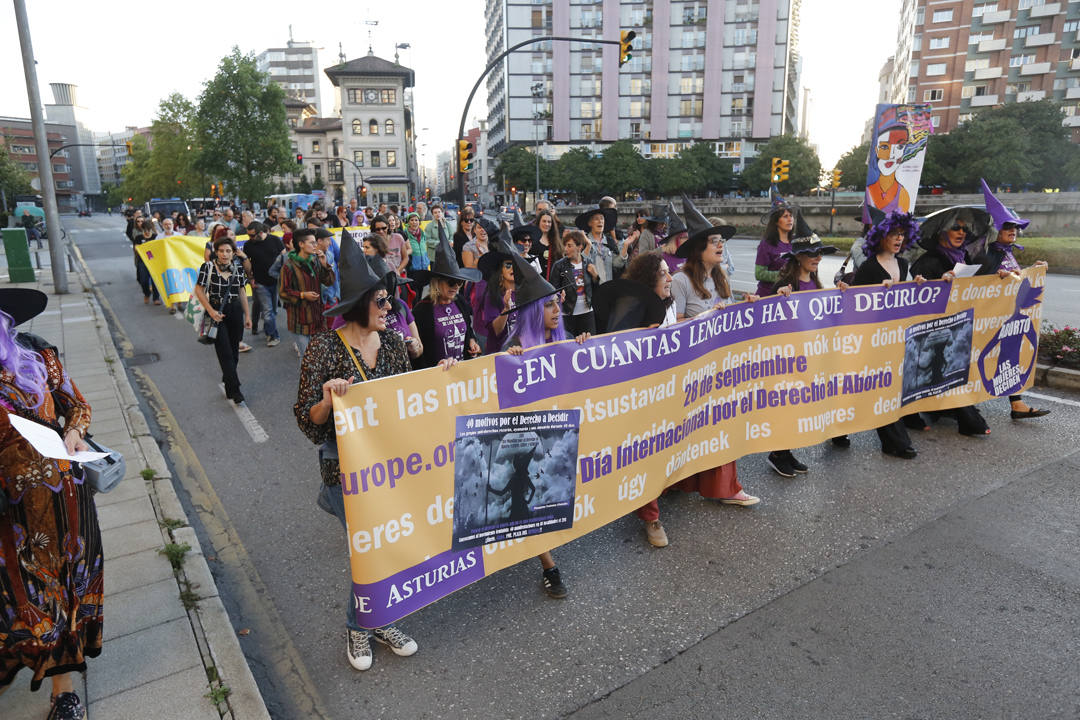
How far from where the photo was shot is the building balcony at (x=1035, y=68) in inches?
2911

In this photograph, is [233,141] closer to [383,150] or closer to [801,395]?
[383,150]

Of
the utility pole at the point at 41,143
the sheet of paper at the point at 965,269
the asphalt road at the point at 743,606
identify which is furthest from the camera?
the utility pole at the point at 41,143

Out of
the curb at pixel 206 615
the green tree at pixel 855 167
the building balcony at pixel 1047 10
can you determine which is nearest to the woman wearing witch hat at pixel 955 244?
the curb at pixel 206 615

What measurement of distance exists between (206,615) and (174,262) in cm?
1050

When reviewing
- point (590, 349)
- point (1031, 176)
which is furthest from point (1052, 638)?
point (1031, 176)

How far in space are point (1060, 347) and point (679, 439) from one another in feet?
21.0

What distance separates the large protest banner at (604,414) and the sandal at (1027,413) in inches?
34.6

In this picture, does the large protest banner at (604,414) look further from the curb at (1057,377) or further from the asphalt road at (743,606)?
the curb at (1057,377)

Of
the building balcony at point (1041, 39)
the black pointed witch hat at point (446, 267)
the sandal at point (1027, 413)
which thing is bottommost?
the sandal at point (1027, 413)

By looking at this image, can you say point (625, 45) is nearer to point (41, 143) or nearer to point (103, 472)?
point (41, 143)

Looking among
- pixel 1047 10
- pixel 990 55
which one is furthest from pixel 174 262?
pixel 990 55

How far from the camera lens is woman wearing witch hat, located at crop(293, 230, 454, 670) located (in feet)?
10.3

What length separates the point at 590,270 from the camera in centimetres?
702

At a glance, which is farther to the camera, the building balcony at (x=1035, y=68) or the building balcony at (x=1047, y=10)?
the building balcony at (x=1035, y=68)
